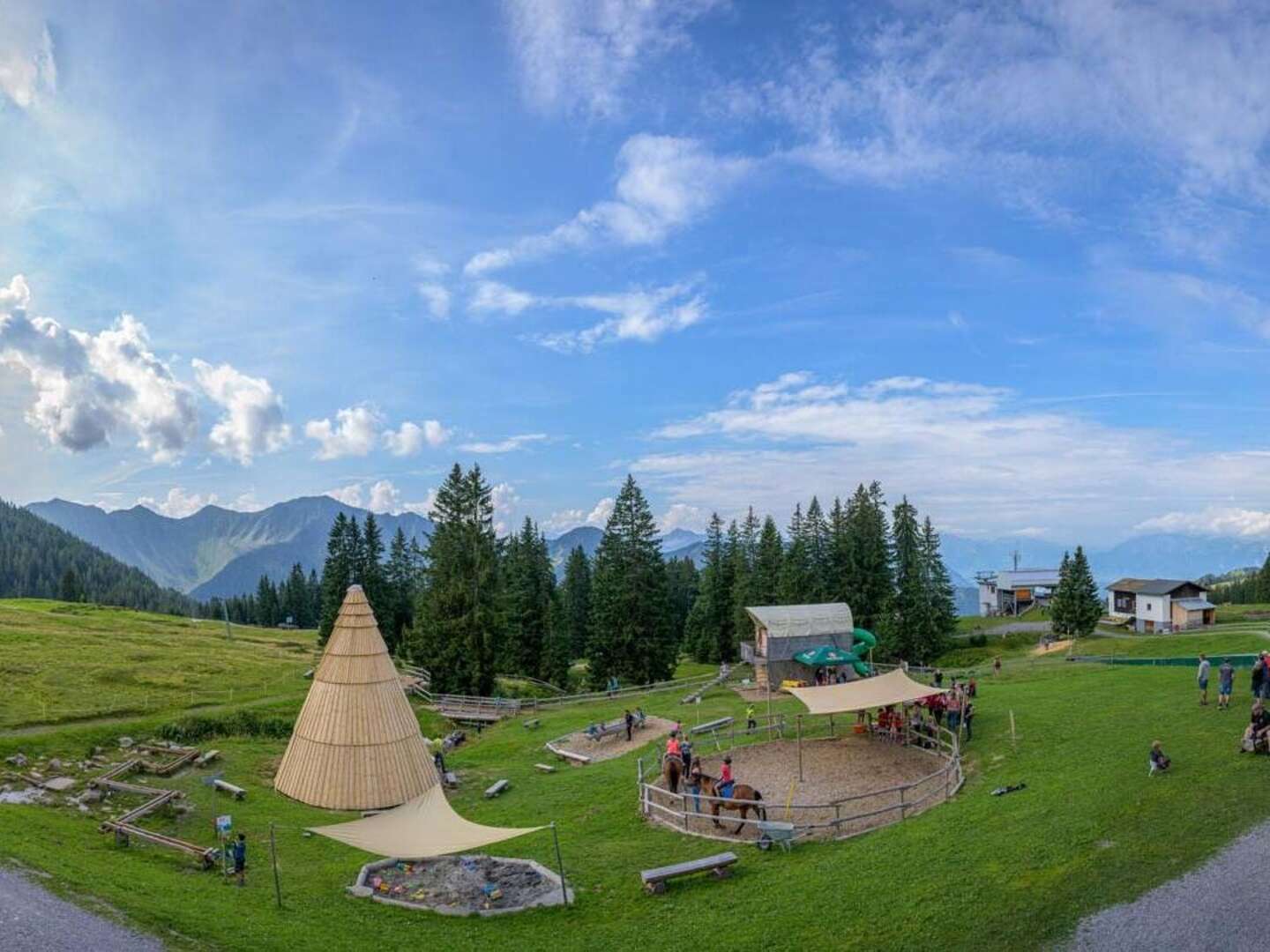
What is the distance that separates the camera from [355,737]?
20375 mm

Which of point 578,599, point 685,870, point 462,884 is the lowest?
point 462,884

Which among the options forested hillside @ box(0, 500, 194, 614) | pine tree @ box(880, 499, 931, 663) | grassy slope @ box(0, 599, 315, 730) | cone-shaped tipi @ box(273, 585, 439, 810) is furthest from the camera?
forested hillside @ box(0, 500, 194, 614)

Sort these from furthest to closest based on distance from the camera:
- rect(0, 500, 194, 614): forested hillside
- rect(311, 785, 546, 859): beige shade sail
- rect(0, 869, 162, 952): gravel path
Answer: rect(0, 500, 194, 614): forested hillside → rect(311, 785, 546, 859): beige shade sail → rect(0, 869, 162, 952): gravel path

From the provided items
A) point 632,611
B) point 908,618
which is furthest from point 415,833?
point 908,618

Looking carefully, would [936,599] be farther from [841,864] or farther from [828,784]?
[841,864]

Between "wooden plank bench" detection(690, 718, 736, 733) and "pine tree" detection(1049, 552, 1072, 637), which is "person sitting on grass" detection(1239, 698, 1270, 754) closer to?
"wooden plank bench" detection(690, 718, 736, 733)

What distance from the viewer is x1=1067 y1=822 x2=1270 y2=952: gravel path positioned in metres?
11.9

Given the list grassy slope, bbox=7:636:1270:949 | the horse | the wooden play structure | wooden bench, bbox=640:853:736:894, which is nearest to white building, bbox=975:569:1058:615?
grassy slope, bbox=7:636:1270:949

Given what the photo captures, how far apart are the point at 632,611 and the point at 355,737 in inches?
1507

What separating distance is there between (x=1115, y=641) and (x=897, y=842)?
47214 mm

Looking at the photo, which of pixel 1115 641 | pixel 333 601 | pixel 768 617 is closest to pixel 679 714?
pixel 768 617

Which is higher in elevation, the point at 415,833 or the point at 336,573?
the point at 336,573

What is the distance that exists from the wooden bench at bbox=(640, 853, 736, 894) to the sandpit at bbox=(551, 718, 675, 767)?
14.4 meters

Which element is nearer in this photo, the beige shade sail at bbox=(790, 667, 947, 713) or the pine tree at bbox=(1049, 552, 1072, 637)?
the beige shade sail at bbox=(790, 667, 947, 713)
